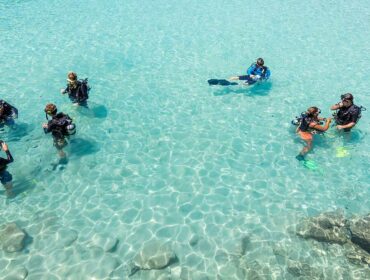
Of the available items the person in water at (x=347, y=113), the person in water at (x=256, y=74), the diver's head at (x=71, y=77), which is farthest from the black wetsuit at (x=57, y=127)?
the person in water at (x=347, y=113)

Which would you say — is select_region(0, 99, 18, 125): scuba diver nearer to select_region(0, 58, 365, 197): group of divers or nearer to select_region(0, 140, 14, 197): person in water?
select_region(0, 58, 365, 197): group of divers

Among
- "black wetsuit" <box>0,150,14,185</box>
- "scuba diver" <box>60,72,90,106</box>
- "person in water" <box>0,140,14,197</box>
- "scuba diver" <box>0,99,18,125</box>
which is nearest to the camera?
"person in water" <box>0,140,14,197</box>

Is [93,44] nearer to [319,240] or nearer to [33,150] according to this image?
[33,150]

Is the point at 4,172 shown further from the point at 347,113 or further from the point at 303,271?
the point at 347,113

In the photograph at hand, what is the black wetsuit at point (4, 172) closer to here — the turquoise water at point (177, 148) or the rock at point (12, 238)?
the turquoise water at point (177, 148)

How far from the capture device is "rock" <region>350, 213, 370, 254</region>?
9578mm

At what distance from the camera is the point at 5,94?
50.1ft

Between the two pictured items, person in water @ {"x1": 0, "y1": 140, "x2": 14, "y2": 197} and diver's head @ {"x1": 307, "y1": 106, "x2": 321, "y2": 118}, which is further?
diver's head @ {"x1": 307, "y1": 106, "x2": 321, "y2": 118}

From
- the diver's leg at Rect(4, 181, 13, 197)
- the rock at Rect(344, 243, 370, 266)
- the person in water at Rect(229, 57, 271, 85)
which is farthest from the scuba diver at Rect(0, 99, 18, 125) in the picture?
the rock at Rect(344, 243, 370, 266)

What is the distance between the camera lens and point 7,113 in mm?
12492

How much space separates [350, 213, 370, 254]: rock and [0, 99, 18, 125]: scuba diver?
11.8 m

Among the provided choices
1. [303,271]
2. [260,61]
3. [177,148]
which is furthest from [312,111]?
[303,271]

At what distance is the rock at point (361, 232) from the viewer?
9.58m

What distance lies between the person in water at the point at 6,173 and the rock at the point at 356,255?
391 inches
